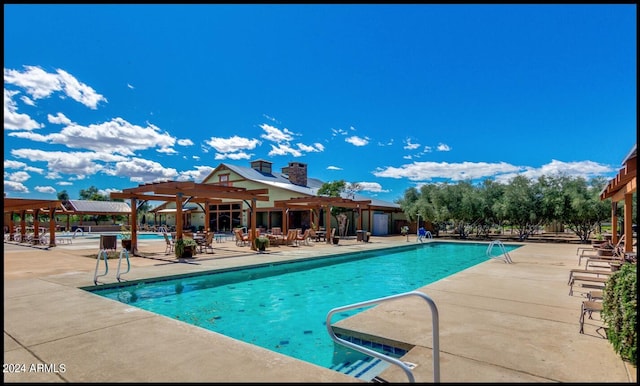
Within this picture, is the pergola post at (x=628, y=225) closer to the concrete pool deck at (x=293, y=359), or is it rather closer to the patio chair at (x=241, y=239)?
the concrete pool deck at (x=293, y=359)

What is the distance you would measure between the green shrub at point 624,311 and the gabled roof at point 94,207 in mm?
36466

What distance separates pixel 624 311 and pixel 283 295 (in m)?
6.20

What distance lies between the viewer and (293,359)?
3311 millimetres

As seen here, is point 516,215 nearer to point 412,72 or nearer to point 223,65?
point 412,72

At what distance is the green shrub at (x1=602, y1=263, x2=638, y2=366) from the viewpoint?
2.87 meters

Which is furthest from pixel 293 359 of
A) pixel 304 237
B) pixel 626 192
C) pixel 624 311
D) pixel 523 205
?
pixel 523 205

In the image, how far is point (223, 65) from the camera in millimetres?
13203

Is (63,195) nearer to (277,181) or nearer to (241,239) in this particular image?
(277,181)

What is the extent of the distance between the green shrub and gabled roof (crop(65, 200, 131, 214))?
120 ft

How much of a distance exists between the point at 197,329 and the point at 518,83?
49.2ft

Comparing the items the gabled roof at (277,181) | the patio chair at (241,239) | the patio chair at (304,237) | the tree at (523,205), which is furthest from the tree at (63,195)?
the tree at (523,205)

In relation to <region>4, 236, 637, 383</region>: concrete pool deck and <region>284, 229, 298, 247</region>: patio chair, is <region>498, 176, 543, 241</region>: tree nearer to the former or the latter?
<region>284, 229, 298, 247</region>: patio chair

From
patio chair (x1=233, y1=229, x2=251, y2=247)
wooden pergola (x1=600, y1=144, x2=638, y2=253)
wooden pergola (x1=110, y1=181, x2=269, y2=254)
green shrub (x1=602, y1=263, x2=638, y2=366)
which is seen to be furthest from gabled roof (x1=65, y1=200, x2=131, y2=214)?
green shrub (x1=602, y1=263, x2=638, y2=366)

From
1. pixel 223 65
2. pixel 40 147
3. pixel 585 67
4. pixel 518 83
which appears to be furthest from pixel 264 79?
pixel 40 147
